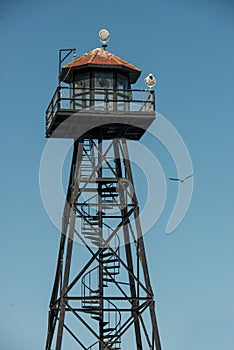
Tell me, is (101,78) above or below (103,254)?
above

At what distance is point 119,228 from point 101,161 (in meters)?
3.27

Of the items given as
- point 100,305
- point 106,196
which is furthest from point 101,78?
point 100,305

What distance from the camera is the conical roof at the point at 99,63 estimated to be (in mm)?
55781

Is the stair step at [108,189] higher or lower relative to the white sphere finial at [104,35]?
lower

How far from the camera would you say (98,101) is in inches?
2178

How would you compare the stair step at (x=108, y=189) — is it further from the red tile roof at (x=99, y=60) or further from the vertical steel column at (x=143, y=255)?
the red tile roof at (x=99, y=60)

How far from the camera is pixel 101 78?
5612cm

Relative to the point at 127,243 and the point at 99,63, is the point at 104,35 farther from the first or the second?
the point at 127,243

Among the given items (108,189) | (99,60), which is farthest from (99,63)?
(108,189)

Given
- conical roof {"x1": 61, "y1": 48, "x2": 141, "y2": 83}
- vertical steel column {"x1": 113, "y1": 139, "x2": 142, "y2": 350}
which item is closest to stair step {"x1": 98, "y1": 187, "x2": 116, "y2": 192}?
vertical steel column {"x1": 113, "y1": 139, "x2": 142, "y2": 350}

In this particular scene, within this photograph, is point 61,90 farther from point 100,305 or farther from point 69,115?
point 100,305

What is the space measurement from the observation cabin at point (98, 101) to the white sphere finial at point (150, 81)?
173 millimetres

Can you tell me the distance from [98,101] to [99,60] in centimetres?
205

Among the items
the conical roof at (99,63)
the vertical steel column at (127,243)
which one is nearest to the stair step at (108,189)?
the vertical steel column at (127,243)
